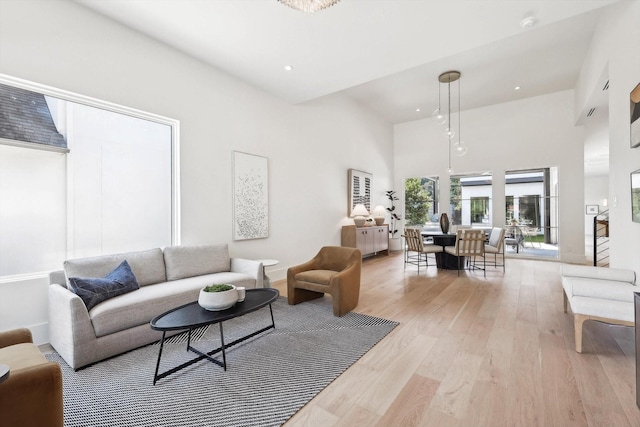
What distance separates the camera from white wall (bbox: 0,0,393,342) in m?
2.68

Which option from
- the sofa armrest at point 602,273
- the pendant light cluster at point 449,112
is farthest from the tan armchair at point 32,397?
the pendant light cluster at point 449,112

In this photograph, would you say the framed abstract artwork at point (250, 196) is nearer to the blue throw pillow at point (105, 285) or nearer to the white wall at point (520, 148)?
the blue throw pillow at point (105, 285)

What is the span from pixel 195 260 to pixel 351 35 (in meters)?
3.25

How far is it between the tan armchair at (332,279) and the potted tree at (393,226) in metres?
4.99

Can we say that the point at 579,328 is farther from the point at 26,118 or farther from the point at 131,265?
the point at 26,118

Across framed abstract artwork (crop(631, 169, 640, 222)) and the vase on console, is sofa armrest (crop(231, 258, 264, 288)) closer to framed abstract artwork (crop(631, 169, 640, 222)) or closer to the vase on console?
framed abstract artwork (crop(631, 169, 640, 222))

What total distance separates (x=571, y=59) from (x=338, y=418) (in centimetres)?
685

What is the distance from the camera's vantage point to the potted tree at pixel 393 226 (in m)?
Result: 8.53

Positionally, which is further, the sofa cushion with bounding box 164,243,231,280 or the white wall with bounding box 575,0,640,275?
the sofa cushion with bounding box 164,243,231,280

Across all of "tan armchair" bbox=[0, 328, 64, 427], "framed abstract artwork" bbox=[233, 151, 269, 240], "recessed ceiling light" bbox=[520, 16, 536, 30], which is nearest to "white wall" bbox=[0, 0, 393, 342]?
"framed abstract artwork" bbox=[233, 151, 269, 240]

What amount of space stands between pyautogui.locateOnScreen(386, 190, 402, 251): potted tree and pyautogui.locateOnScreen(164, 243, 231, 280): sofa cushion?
5.77m

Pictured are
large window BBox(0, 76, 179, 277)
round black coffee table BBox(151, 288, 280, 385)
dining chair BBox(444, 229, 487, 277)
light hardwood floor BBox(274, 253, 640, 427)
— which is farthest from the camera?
dining chair BBox(444, 229, 487, 277)

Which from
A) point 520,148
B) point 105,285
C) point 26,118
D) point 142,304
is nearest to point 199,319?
point 142,304

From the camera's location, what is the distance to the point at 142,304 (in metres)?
2.52
